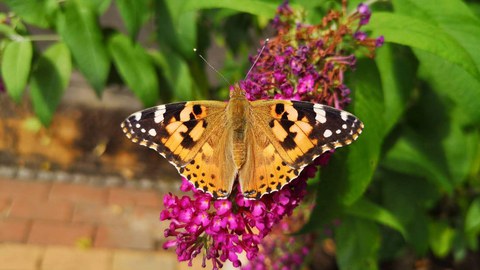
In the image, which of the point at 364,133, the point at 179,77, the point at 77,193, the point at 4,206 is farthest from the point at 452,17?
the point at 4,206

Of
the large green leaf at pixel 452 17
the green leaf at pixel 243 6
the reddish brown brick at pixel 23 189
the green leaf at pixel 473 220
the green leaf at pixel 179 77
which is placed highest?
the large green leaf at pixel 452 17

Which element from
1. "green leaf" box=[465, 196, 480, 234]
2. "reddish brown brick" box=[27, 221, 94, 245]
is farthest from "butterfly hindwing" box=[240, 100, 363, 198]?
"reddish brown brick" box=[27, 221, 94, 245]

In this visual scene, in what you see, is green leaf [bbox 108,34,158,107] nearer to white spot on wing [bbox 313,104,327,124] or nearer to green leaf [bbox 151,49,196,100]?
green leaf [bbox 151,49,196,100]

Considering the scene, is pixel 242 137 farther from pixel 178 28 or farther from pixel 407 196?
pixel 407 196

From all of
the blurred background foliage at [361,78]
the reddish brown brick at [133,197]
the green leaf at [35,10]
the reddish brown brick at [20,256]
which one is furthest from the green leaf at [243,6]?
the reddish brown brick at [133,197]

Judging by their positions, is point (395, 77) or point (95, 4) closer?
point (395, 77)

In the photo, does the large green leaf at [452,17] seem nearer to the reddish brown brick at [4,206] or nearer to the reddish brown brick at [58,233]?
the reddish brown brick at [58,233]
